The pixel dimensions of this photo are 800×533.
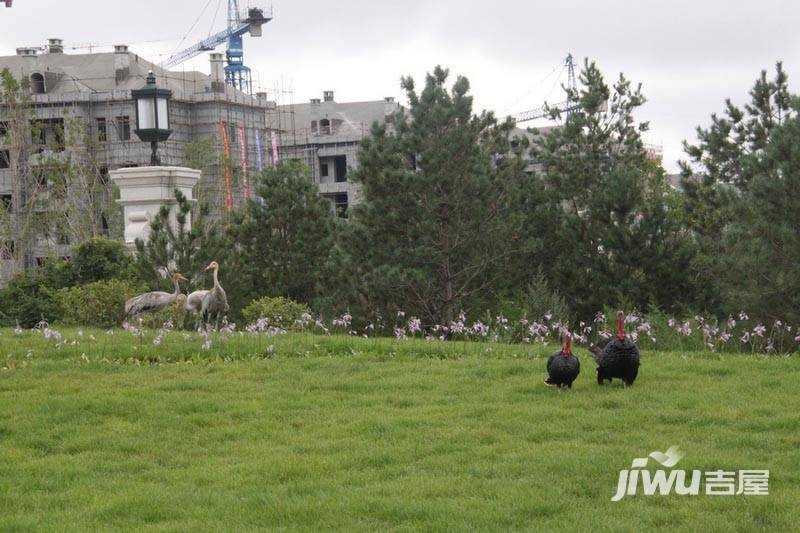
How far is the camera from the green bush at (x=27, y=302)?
792 inches

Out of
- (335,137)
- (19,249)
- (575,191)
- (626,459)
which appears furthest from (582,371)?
(335,137)

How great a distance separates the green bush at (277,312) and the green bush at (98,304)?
1884 mm

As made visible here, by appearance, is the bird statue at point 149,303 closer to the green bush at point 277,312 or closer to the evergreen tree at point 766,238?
the green bush at point 277,312

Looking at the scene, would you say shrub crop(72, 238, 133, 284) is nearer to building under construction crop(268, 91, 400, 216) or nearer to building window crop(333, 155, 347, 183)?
building under construction crop(268, 91, 400, 216)

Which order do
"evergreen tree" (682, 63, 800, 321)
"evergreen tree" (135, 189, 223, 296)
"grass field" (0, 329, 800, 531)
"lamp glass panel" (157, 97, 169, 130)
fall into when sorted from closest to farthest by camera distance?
"grass field" (0, 329, 800, 531) < "evergreen tree" (682, 63, 800, 321) < "evergreen tree" (135, 189, 223, 296) < "lamp glass panel" (157, 97, 169, 130)

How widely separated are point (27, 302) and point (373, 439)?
12772 millimetres

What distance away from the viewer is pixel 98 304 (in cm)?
1875

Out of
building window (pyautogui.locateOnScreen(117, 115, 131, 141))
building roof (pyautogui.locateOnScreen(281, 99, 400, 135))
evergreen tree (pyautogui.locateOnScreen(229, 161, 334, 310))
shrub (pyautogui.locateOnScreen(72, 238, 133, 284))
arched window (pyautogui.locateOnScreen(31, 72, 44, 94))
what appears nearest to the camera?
shrub (pyautogui.locateOnScreen(72, 238, 133, 284))

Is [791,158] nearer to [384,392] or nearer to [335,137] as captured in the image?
[384,392]

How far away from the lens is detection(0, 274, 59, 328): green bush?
20.1 meters

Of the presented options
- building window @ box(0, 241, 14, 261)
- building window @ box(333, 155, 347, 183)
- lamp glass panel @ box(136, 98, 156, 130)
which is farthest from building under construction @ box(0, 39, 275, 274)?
lamp glass panel @ box(136, 98, 156, 130)

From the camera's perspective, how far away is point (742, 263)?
16.7 meters

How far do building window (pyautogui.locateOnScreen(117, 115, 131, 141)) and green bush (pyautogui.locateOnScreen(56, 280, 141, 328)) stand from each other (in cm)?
4261

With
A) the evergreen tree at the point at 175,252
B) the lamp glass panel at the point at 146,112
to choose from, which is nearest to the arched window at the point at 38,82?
the lamp glass panel at the point at 146,112
